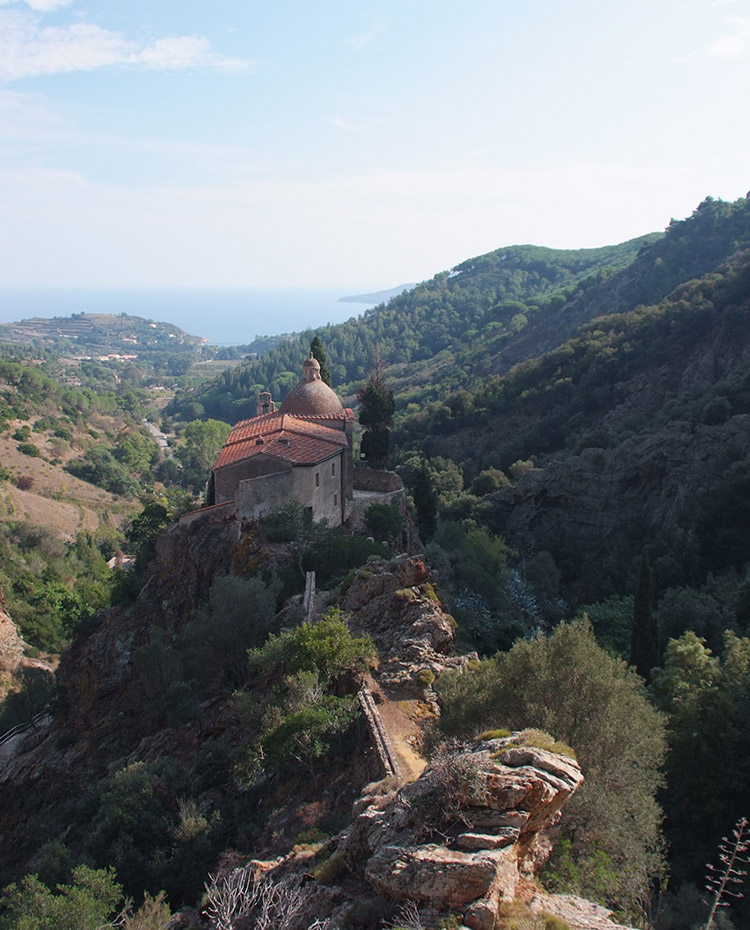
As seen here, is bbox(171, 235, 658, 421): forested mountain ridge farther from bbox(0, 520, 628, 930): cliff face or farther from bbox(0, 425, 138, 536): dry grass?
bbox(0, 520, 628, 930): cliff face

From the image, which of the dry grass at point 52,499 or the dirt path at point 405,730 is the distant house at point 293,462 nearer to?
the dirt path at point 405,730

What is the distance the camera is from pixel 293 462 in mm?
26547

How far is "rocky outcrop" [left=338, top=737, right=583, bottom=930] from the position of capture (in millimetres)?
8188

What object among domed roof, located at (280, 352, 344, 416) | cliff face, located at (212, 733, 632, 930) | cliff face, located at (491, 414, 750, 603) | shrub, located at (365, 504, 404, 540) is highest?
domed roof, located at (280, 352, 344, 416)

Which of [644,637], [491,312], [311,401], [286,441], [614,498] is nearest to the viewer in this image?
[644,637]

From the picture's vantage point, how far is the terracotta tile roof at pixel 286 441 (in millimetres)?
27234

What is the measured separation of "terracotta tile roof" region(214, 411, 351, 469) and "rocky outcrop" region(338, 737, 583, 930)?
1779 cm

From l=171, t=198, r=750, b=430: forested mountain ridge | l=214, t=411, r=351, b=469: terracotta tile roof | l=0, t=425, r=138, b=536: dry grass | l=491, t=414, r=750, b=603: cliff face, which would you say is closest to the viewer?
l=214, t=411, r=351, b=469: terracotta tile roof

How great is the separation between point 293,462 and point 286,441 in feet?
5.57

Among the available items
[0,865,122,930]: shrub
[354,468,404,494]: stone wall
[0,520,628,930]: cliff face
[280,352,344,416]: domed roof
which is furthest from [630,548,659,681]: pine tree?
[0,865,122,930]: shrub

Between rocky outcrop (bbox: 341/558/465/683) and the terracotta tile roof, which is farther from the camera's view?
the terracotta tile roof

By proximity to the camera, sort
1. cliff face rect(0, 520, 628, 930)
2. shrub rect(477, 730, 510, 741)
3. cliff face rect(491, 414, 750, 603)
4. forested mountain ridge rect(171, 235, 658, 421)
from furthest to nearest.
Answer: forested mountain ridge rect(171, 235, 658, 421)
cliff face rect(491, 414, 750, 603)
shrub rect(477, 730, 510, 741)
cliff face rect(0, 520, 628, 930)

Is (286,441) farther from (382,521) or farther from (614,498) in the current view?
(614,498)

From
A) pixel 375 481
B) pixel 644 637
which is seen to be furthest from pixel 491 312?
pixel 644 637
